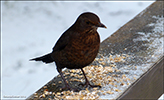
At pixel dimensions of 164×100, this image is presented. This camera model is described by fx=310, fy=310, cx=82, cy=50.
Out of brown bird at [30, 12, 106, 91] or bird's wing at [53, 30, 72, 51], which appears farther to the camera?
bird's wing at [53, 30, 72, 51]

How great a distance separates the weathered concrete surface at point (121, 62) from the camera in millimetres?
2311

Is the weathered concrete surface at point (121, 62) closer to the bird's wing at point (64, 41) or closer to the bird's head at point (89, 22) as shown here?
the bird's wing at point (64, 41)

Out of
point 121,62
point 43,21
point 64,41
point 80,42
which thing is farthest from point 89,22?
point 43,21

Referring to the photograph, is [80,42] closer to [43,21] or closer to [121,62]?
[121,62]

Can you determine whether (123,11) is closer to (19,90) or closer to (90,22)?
(19,90)

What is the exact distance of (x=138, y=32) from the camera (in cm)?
321

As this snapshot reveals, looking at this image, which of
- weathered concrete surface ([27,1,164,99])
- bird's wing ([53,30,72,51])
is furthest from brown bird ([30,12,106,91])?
weathered concrete surface ([27,1,164,99])

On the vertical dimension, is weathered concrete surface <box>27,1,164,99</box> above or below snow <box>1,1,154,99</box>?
below

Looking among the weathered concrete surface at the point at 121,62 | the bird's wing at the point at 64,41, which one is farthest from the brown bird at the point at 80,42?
the weathered concrete surface at the point at 121,62

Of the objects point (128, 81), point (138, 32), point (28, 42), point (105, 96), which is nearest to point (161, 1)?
point (138, 32)

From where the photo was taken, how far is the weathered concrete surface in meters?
2.31

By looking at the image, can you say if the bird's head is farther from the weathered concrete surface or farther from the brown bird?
the weathered concrete surface

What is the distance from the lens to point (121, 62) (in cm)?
269

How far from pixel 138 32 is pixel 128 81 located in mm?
939
